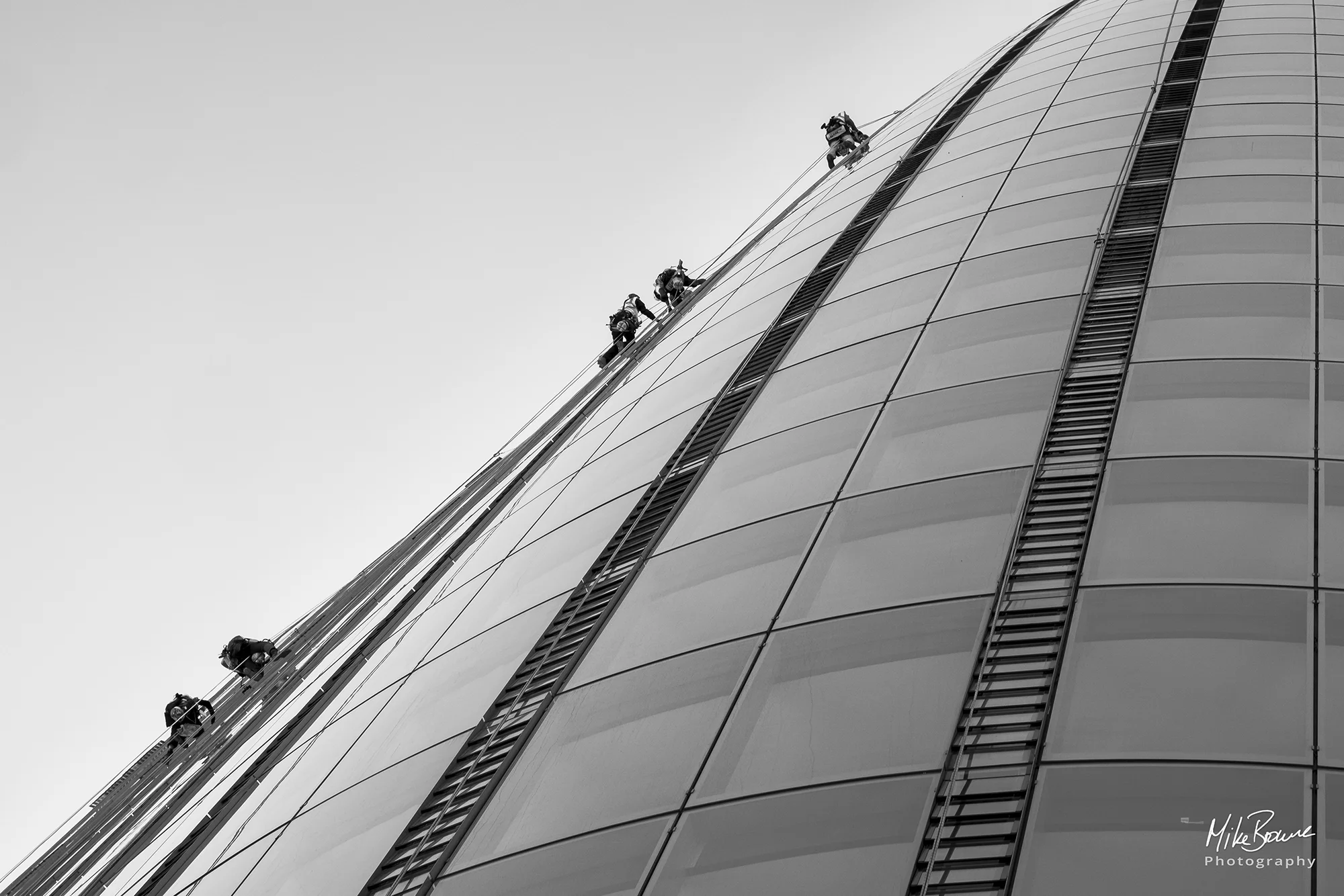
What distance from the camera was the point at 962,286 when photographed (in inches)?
757

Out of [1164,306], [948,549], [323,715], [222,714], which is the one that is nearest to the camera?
[948,549]

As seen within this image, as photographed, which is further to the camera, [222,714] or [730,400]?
[222,714]

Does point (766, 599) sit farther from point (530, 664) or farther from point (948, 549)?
point (530, 664)

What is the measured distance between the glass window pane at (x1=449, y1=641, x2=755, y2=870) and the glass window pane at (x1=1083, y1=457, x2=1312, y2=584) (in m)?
3.79

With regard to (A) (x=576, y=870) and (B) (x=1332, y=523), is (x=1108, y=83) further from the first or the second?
(A) (x=576, y=870)

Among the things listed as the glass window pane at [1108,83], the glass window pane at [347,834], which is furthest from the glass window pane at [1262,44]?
the glass window pane at [347,834]

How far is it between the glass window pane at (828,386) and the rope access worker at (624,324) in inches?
667

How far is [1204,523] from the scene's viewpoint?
11125mm

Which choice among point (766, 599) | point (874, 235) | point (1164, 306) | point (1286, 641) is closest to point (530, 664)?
point (766, 599)

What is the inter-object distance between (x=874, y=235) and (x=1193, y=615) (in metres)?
16.7

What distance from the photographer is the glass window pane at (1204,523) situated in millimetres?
10438

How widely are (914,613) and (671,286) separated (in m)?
26.3

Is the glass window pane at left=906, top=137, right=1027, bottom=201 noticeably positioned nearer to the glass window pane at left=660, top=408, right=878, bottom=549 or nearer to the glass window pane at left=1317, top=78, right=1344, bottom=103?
the glass window pane at left=1317, top=78, right=1344, bottom=103

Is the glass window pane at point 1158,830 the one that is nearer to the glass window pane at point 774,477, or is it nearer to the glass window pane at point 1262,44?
the glass window pane at point 774,477
